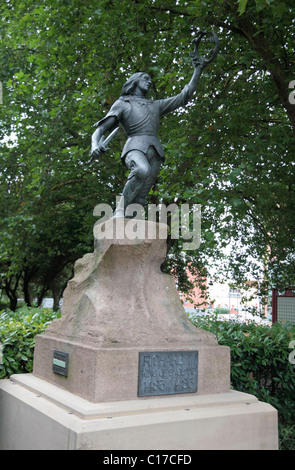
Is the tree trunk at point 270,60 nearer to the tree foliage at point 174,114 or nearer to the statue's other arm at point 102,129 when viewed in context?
the tree foliage at point 174,114

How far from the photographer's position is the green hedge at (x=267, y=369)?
589 centimetres

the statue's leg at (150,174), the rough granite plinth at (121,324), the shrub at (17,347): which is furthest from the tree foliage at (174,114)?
the shrub at (17,347)

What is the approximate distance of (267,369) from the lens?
20.2 ft

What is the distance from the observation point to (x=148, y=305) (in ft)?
13.6

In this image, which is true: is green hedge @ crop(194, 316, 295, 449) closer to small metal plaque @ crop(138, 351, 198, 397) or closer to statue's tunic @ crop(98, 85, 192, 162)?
small metal plaque @ crop(138, 351, 198, 397)

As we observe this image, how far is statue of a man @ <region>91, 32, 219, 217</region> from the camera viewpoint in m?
4.32

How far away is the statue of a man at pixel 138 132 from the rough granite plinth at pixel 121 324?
1.24 feet

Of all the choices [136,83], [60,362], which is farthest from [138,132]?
[60,362]

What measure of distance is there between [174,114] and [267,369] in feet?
19.7

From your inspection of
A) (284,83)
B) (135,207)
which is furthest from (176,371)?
(284,83)

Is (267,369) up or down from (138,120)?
down

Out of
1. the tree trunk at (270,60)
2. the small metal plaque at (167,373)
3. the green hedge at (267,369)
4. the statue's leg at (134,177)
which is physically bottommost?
the green hedge at (267,369)

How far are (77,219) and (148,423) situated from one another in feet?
39.3

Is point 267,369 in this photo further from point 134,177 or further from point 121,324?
point 134,177
